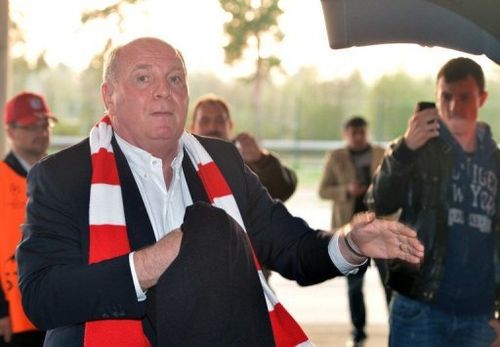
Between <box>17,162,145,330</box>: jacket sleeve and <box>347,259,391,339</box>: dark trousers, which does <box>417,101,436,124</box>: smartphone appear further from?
<box>347,259,391,339</box>: dark trousers

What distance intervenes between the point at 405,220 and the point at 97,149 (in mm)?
1683

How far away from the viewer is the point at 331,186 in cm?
944

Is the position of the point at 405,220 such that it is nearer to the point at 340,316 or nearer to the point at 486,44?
the point at 486,44

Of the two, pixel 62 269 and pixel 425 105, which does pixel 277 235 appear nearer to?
pixel 62 269

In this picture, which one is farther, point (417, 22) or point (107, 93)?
point (107, 93)

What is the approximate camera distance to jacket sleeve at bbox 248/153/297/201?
6.11 metres

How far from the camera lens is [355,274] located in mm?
3051

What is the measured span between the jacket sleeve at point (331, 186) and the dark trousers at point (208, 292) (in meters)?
6.70

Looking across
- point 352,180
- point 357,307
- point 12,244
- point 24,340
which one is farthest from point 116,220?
point 352,180

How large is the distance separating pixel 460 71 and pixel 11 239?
2.11m

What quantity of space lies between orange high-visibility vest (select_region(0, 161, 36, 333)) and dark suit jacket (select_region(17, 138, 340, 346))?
2061 millimetres

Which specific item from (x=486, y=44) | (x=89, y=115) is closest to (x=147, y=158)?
(x=486, y=44)

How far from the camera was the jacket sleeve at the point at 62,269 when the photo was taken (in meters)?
2.65

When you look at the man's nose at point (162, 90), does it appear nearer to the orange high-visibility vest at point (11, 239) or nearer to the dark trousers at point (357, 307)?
the orange high-visibility vest at point (11, 239)
